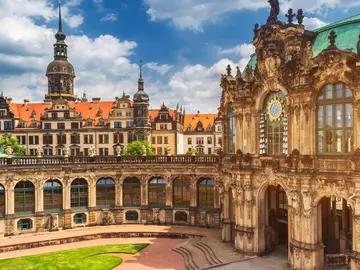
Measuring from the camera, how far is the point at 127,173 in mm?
46656

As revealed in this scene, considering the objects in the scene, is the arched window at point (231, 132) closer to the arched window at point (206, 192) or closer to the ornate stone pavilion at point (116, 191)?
the ornate stone pavilion at point (116, 191)

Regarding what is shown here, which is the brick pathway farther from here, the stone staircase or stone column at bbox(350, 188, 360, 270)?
stone column at bbox(350, 188, 360, 270)

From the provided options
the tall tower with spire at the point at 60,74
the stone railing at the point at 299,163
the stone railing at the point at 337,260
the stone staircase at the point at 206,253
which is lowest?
the stone staircase at the point at 206,253

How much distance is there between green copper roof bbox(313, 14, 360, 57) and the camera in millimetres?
27500

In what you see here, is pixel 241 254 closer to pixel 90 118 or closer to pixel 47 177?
pixel 47 177

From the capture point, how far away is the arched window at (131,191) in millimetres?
47031

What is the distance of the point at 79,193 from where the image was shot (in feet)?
149

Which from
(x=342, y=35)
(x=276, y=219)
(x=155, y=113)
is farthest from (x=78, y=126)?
(x=342, y=35)

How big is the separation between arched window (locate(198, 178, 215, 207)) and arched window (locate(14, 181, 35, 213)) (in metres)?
20.1

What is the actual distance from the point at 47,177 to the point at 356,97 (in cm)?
3420

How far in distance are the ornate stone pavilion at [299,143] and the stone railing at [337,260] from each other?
69 mm

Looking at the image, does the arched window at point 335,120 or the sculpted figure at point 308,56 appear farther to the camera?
the sculpted figure at point 308,56

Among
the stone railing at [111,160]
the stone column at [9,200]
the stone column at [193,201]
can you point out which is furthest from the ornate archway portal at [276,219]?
→ the stone column at [9,200]

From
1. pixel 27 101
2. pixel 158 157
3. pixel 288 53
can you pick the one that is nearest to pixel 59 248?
pixel 158 157
